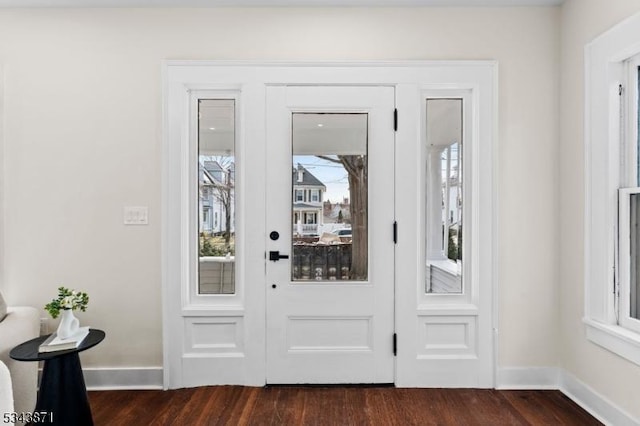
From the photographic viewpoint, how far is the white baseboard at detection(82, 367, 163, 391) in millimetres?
2750

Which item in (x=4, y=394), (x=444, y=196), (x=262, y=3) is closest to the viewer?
(x=4, y=394)

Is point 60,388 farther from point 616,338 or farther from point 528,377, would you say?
point 616,338

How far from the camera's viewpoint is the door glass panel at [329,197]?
277 cm

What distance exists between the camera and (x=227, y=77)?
2.72 metres

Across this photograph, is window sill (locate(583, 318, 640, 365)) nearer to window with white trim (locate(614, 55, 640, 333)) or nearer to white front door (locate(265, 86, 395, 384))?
window with white trim (locate(614, 55, 640, 333))

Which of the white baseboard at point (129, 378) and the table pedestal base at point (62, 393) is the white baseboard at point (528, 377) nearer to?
the white baseboard at point (129, 378)

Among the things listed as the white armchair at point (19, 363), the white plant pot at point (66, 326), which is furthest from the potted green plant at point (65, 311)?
the white armchair at point (19, 363)

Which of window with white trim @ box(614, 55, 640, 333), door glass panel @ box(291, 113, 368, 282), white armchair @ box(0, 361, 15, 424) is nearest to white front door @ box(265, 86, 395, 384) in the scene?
door glass panel @ box(291, 113, 368, 282)

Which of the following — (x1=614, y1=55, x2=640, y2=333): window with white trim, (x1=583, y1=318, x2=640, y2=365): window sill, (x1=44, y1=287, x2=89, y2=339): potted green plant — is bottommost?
(x1=583, y1=318, x2=640, y2=365): window sill

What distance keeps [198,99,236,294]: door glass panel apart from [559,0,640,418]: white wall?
2198mm

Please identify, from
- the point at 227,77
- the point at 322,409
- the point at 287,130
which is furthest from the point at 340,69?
the point at 322,409

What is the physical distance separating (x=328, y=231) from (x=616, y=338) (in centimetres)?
174

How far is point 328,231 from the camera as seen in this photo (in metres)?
2.79

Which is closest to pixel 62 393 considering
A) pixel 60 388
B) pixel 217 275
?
pixel 60 388
